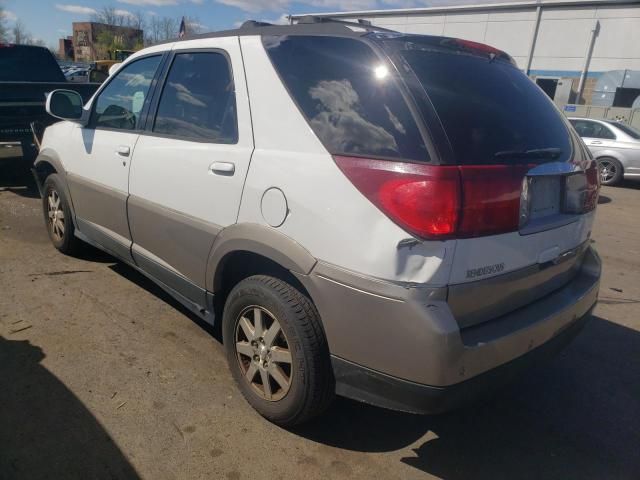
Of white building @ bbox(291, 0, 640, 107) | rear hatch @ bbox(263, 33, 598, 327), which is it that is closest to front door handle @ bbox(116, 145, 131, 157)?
rear hatch @ bbox(263, 33, 598, 327)

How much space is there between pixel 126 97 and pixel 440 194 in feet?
9.22

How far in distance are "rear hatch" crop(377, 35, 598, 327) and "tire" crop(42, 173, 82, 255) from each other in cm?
347

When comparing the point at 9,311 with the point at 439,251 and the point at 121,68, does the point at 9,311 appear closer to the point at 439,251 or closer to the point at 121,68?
the point at 121,68

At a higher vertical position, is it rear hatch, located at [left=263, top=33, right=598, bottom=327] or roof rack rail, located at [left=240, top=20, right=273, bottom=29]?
roof rack rail, located at [left=240, top=20, right=273, bottom=29]

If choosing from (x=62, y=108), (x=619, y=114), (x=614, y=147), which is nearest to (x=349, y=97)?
(x=62, y=108)

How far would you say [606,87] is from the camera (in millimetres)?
24641

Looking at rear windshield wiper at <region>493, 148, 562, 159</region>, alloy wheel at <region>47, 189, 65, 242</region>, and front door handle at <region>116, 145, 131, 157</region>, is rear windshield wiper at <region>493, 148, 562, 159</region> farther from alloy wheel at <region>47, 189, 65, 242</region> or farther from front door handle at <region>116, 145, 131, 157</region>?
alloy wheel at <region>47, 189, 65, 242</region>

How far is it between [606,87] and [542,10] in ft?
17.2

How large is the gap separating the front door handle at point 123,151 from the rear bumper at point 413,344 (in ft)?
6.40

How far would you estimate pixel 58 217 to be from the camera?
4727 millimetres

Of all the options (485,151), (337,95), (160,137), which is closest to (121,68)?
(160,137)

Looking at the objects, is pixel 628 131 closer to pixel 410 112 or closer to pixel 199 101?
pixel 199 101

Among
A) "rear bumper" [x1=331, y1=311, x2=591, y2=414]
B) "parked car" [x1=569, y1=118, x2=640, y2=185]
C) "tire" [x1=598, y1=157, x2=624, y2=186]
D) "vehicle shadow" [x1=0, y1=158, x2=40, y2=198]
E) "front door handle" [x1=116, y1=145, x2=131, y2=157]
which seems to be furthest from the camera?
"tire" [x1=598, y1=157, x2=624, y2=186]

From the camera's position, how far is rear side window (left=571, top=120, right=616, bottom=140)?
471 inches
